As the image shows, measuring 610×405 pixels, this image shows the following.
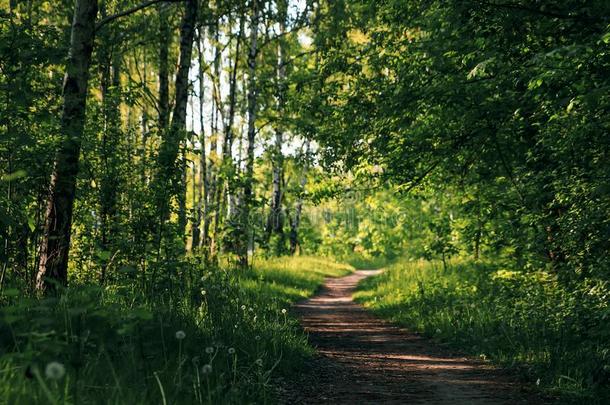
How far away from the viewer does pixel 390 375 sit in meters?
6.57

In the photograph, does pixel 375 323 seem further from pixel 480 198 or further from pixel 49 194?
pixel 49 194

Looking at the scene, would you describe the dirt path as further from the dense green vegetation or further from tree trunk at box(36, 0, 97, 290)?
tree trunk at box(36, 0, 97, 290)

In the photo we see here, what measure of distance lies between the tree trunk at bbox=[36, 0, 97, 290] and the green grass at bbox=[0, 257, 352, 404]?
0.82 metres

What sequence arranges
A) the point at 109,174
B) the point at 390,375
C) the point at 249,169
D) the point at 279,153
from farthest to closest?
the point at 279,153, the point at 249,169, the point at 109,174, the point at 390,375

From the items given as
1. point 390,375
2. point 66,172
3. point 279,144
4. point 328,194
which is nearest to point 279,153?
point 328,194

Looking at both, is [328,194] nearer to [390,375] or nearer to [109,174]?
[109,174]

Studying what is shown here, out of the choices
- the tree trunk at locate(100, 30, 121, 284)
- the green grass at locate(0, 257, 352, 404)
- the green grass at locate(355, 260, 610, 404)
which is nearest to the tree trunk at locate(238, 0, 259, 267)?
the green grass at locate(355, 260, 610, 404)

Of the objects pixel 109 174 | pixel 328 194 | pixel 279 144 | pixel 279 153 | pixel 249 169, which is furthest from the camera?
pixel 279 144

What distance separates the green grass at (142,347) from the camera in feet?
11.0

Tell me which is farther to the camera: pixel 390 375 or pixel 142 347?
pixel 390 375

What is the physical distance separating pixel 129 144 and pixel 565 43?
6848 mm

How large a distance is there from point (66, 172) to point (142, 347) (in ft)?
10.8

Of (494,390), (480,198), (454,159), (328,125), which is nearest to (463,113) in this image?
(454,159)

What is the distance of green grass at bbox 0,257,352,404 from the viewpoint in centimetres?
334
